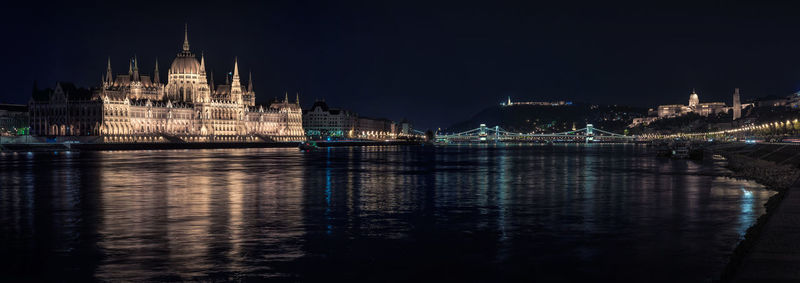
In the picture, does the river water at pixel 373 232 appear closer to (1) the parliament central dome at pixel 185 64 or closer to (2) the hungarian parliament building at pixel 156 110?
(2) the hungarian parliament building at pixel 156 110

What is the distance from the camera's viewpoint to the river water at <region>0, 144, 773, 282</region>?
1363 cm

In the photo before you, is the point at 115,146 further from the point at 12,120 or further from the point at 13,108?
the point at 13,108

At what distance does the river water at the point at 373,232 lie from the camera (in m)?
13.6

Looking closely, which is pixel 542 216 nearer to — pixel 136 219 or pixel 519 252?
pixel 519 252

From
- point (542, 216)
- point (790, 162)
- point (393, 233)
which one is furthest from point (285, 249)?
point (790, 162)

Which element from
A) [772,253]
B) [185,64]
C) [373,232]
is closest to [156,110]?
[185,64]

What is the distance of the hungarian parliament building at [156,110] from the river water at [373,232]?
4765 inches

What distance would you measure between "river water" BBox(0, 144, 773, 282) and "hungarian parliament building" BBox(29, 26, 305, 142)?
12104 centimetres

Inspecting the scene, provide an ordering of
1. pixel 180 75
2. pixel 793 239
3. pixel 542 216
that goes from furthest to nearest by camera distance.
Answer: pixel 180 75
pixel 542 216
pixel 793 239

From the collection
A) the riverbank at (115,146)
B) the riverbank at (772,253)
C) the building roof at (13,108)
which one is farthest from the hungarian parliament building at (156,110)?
the riverbank at (772,253)

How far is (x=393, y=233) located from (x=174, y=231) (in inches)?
218

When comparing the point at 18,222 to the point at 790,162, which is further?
the point at 790,162

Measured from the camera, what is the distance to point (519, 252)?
616 inches

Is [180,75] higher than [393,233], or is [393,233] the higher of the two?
[180,75]
